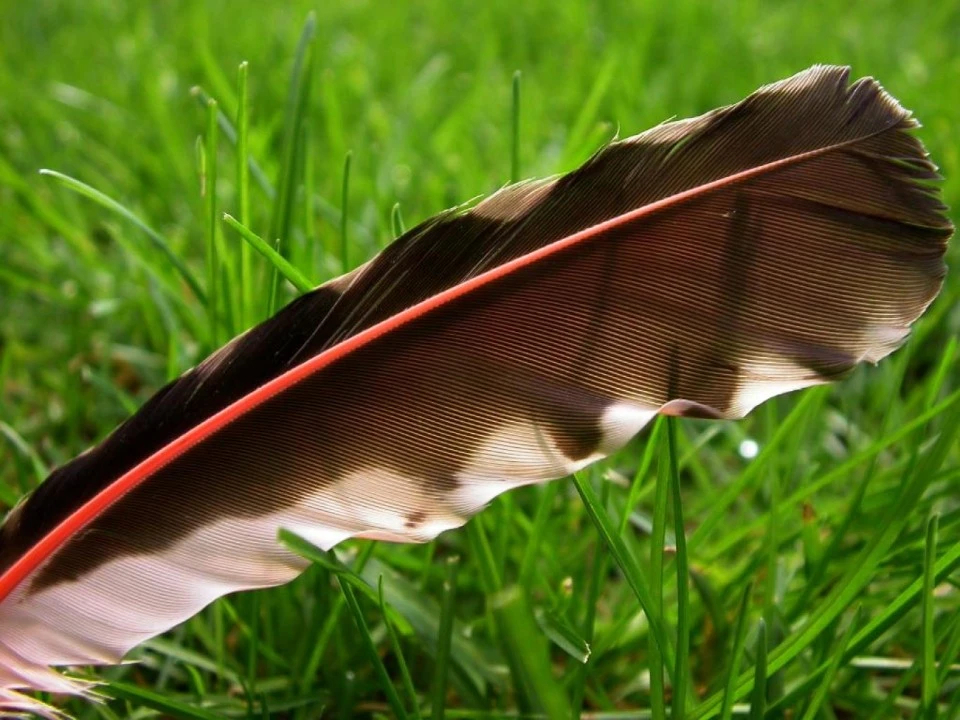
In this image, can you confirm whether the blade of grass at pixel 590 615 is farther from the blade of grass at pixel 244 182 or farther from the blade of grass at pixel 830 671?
the blade of grass at pixel 244 182

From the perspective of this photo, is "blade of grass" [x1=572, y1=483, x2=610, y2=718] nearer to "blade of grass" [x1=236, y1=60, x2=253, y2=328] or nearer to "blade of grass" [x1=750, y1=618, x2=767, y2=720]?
"blade of grass" [x1=750, y1=618, x2=767, y2=720]

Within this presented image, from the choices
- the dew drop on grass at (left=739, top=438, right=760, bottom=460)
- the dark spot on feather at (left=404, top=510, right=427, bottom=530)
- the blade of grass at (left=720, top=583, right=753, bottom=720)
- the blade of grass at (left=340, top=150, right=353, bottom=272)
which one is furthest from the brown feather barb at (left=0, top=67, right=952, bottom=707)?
the dew drop on grass at (left=739, top=438, right=760, bottom=460)

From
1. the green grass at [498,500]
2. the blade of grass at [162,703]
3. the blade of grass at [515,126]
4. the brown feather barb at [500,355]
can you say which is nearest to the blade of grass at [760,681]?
the green grass at [498,500]

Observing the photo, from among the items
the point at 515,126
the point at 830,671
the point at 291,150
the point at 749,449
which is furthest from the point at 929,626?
the point at 291,150

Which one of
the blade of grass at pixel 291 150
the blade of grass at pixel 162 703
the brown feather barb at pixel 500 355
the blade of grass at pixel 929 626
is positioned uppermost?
the blade of grass at pixel 291 150

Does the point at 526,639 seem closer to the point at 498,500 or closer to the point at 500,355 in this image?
the point at 500,355

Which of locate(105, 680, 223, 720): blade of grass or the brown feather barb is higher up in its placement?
the brown feather barb
